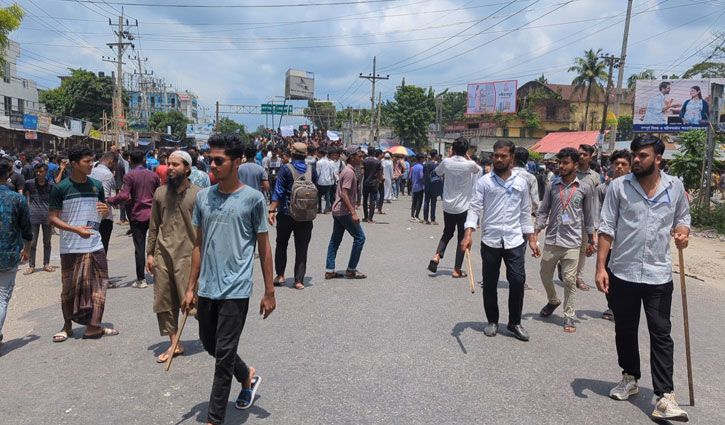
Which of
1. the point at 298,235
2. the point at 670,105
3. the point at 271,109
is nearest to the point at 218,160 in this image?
the point at 298,235

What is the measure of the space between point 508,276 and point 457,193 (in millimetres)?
2963

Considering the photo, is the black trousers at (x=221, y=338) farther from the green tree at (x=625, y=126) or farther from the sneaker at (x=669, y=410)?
the green tree at (x=625, y=126)

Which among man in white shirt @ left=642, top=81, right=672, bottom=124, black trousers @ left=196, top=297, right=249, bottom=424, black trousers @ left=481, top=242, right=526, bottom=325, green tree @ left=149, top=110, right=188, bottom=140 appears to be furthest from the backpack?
A: green tree @ left=149, top=110, right=188, bottom=140

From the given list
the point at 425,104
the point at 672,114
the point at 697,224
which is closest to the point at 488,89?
the point at 425,104

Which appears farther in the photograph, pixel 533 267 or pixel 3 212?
pixel 533 267

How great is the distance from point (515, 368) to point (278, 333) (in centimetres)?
225

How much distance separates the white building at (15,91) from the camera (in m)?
41.0

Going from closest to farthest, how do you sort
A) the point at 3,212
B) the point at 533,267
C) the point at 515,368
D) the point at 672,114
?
the point at 515,368, the point at 3,212, the point at 533,267, the point at 672,114

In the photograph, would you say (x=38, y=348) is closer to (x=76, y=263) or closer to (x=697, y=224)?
(x=76, y=263)

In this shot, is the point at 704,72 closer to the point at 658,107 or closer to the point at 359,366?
the point at 658,107

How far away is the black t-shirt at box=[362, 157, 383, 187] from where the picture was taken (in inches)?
544

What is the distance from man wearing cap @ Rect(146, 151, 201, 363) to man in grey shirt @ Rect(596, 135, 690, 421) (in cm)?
338

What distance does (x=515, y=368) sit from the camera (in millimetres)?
4488

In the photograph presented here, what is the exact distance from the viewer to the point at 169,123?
7744cm
